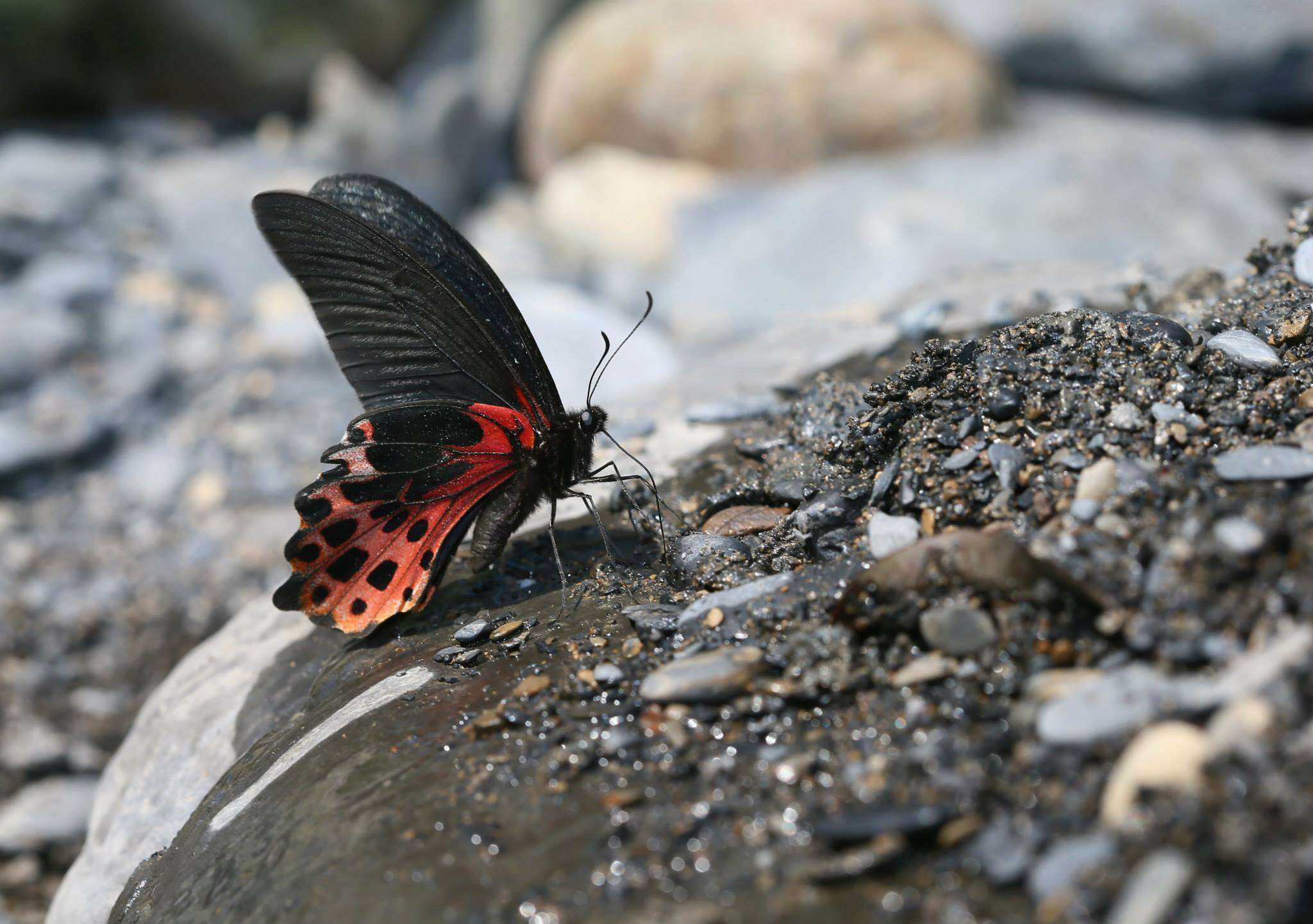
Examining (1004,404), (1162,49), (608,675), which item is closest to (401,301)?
(608,675)

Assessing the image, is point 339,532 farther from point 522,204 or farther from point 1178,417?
point 522,204

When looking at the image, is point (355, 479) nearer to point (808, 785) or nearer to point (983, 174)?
point (808, 785)

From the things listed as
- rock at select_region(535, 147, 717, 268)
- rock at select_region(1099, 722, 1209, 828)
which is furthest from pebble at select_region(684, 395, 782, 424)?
rock at select_region(535, 147, 717, 268)

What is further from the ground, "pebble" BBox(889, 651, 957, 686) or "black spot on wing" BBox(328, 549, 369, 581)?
"black spot on wing" BBox(328, 549, 369, 581)

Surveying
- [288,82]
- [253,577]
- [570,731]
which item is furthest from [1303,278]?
[288,82]

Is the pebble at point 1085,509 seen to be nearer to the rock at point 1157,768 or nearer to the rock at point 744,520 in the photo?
the rock at point 1157,768

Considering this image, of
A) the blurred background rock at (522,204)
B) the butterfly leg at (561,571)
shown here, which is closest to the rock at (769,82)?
the blurred background rock at (522,204)

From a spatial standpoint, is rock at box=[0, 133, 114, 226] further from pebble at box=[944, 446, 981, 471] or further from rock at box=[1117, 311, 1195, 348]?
rock at box=[1117, 311, 1195, 348]
